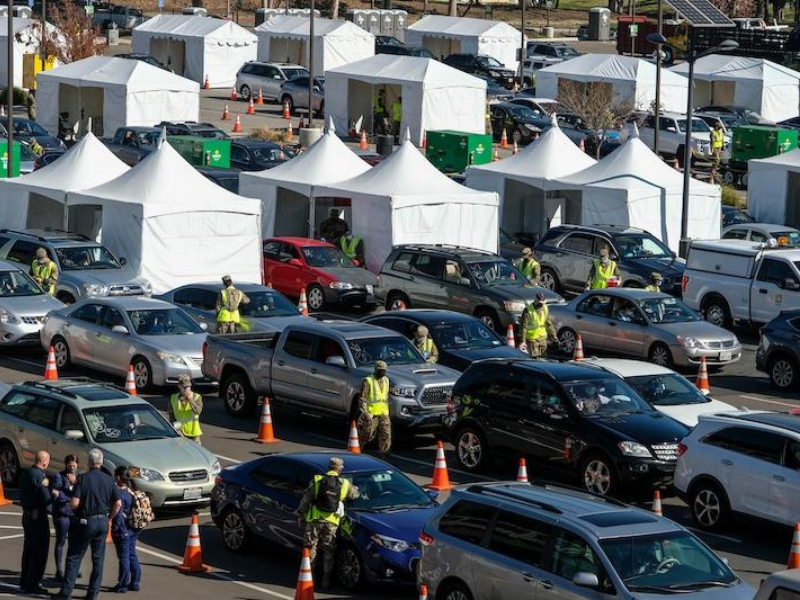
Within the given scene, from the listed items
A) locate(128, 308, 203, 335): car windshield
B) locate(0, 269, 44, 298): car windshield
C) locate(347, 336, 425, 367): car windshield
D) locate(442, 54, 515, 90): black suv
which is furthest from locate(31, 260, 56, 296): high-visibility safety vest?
locate(442, 54, 515, 90): black suv

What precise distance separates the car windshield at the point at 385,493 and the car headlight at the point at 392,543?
540 millimetres

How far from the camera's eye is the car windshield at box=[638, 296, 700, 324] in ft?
94.5

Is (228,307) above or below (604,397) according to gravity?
below

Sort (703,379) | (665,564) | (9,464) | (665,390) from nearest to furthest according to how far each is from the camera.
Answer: (665,564), (9,464), (665,390), (703,379)

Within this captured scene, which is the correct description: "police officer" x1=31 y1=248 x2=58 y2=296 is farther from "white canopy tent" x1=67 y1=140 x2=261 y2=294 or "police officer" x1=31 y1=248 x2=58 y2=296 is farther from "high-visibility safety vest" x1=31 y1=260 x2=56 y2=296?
"white canopy tent" x1=67 y1=140 x2=261 y2=294

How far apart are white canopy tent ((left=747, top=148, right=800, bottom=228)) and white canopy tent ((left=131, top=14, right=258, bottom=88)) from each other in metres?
32.4

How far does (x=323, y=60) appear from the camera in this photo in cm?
6925

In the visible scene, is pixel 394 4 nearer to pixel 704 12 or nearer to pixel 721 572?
pixel 704 12

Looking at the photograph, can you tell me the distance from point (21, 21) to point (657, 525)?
57.6 meters

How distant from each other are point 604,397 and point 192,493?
519 centimetres

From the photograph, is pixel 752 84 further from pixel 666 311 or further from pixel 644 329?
pixel 644 329

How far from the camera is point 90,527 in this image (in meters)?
16.1

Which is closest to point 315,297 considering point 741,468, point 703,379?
point 703,379

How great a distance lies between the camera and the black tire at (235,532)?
1778 centimetres
